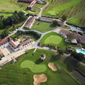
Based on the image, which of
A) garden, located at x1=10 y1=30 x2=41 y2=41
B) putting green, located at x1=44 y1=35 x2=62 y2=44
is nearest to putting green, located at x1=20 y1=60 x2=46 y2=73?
putting green, located at x1=44 y1=35 x2=62 y2=44

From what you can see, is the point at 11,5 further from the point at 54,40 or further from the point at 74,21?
the point at 54,40

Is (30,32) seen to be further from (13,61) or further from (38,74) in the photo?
(38,74)

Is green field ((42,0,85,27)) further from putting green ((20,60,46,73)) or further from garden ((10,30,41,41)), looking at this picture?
putting green ((20,60,46,73))

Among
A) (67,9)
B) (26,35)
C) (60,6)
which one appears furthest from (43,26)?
(60,6)

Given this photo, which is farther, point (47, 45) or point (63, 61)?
point (47, 45)

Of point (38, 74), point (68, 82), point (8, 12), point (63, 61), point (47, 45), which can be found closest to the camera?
point (68, 82)

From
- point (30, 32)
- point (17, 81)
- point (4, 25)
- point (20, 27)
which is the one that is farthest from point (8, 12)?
point (17, 81)
